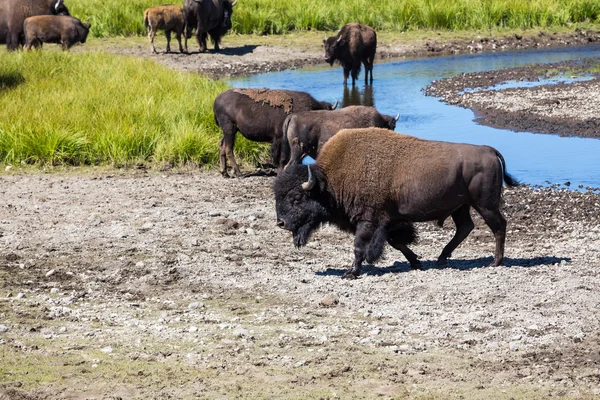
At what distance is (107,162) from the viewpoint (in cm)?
1373

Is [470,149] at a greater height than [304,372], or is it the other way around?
[470,149]

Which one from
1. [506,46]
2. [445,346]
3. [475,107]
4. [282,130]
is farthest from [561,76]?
[445,346]

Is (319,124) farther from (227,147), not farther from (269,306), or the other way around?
(269,306)

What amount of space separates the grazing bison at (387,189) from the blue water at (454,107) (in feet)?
14.6

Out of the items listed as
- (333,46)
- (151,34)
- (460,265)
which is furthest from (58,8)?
(460,265)

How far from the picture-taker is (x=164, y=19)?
27156mm

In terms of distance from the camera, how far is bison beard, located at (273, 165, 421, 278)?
902cm

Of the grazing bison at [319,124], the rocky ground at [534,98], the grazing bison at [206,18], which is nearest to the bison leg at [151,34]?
the grazing bison at [206,18]

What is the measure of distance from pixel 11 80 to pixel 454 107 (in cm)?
854

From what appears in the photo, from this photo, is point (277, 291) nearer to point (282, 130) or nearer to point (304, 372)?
point (304, 372)

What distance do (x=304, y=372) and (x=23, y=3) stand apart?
66.3 feet

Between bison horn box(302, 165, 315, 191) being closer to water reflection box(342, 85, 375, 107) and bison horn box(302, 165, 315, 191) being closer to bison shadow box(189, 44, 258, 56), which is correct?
water reflection box(342, 85, 375, 107)

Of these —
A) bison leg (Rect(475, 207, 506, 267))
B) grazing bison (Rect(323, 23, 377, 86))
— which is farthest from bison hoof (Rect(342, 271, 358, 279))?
grazing bison (Rect(323, 23, 377, 86))

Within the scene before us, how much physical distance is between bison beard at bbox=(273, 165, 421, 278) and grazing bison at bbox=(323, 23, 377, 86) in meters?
14.6
